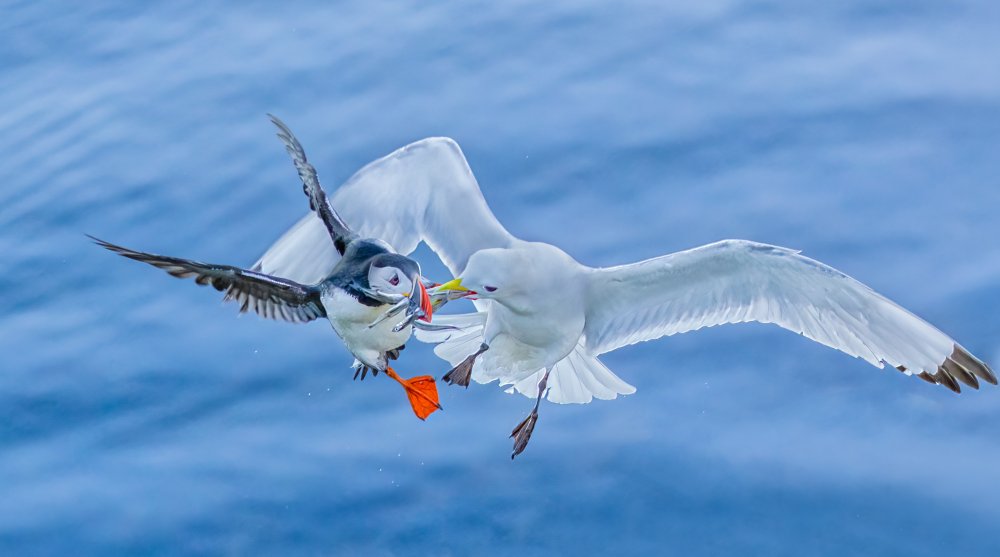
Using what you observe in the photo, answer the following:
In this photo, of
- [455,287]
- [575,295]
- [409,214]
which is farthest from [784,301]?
[409,214]

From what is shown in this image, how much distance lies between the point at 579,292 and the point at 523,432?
0.68 m

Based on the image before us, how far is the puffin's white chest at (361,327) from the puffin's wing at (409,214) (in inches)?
31.8

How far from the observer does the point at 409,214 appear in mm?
5246

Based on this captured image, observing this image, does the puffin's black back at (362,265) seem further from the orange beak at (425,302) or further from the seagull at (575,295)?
the seagull at (575,295)

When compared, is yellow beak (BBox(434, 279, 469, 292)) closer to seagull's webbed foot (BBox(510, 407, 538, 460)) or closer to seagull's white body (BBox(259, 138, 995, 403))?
seagull's white body (BBox(259, 138, 995, 403))

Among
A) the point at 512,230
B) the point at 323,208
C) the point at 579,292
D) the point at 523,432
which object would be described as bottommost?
the point at 523,432

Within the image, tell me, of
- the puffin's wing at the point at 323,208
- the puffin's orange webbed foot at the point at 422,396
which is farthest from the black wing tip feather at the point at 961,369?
the puffin's wing at the point at 323,208

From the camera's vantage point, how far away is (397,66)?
26.5 feet

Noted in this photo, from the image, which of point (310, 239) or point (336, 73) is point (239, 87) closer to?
point (336, 73)

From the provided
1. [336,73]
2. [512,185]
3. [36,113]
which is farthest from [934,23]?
[36,113]

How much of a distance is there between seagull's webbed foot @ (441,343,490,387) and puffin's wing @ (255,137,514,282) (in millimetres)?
380

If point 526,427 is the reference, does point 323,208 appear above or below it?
above

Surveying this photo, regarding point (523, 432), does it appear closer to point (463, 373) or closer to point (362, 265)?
point (463, 373)

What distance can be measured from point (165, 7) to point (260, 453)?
418cm
